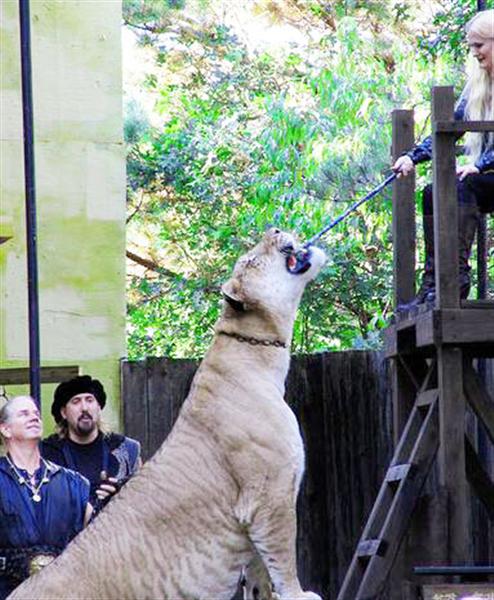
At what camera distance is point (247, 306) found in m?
7.25

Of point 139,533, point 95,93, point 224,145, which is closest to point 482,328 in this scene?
point 139,533

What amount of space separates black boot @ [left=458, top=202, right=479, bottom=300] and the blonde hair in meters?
0.27

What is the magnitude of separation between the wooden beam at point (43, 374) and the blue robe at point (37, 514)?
243 centimetres

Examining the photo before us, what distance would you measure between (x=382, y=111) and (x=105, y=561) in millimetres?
9888

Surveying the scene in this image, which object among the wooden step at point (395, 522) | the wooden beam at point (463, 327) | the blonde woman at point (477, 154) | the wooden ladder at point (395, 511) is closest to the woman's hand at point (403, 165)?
the blonde woman at point (477, 154)

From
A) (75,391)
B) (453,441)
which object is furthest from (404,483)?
(75,391)

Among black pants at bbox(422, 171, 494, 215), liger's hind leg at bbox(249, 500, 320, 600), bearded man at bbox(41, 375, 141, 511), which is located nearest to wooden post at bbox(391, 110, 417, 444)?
black pants at bbox(422, 171, 494, 215)

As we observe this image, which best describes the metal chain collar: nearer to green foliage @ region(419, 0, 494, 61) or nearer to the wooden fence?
the wooden fence

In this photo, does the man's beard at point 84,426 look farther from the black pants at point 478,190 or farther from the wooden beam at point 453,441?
the black pants at point 478,190

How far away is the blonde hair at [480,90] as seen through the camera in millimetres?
8641

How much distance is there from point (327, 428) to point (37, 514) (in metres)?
3.51

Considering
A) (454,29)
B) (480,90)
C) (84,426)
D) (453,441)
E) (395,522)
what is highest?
(454,29)

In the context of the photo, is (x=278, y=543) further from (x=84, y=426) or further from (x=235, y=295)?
(x=84, y=426)

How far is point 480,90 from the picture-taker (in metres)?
8.78
